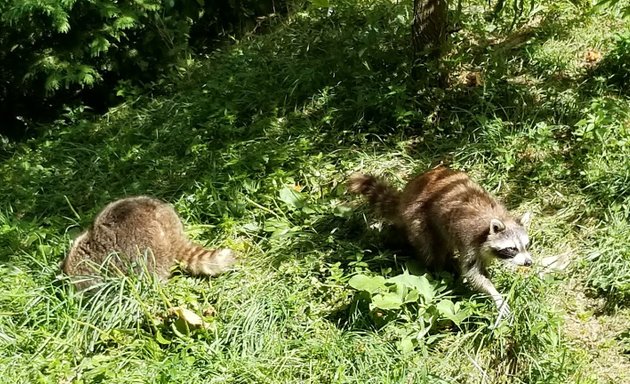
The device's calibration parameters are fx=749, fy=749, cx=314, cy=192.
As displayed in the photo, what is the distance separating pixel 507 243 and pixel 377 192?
0.91 meters

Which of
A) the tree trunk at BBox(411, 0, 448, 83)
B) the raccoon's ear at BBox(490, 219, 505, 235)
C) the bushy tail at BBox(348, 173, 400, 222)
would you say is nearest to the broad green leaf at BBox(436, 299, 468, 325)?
the raccoon's ear at BBox(490, 219, 505, 235)

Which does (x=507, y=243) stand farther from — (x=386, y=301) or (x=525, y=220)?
(x=386, y=301)

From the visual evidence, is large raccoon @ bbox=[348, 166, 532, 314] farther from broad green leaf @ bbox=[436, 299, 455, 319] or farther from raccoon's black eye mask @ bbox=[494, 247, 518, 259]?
broad green leaf @ bbox=[436, 299, 455, 319]

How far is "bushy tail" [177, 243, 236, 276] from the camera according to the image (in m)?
4.37

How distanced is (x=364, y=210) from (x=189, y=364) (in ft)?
→ 4.84

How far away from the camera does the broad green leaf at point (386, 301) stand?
3736 millimetres

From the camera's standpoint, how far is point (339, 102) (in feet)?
18.9

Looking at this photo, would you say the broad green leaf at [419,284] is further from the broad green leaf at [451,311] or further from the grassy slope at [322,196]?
the grassy slope at [322,196]

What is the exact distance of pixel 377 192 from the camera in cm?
452

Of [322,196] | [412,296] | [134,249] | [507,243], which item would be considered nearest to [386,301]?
[412,296]

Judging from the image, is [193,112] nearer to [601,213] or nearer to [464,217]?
[464,217]

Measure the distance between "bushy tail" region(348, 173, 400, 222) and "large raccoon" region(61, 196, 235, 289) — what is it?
86 centimetres

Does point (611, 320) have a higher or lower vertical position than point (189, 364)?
higher

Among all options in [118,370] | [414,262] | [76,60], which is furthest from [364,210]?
[76,60]
